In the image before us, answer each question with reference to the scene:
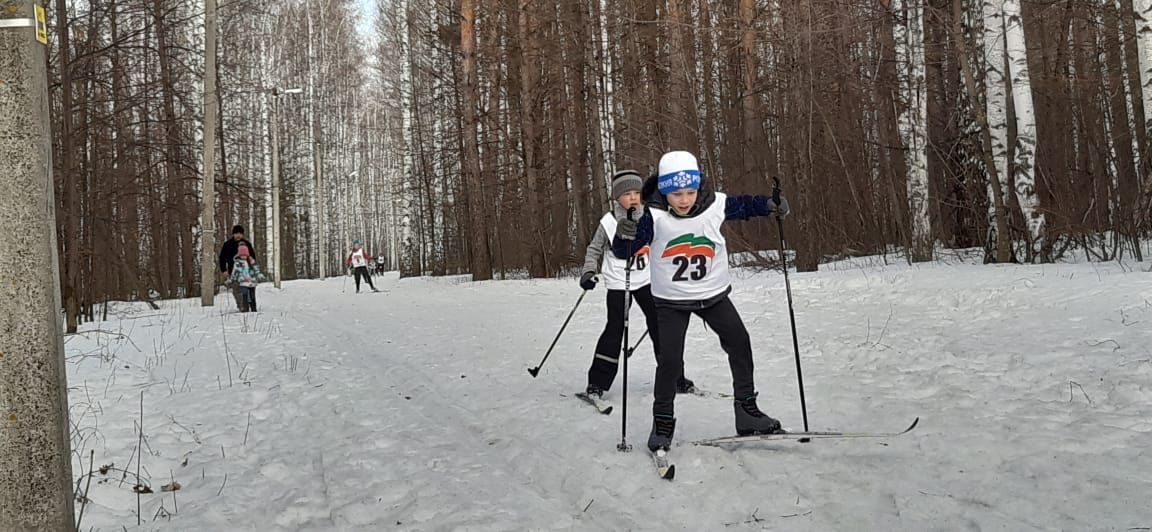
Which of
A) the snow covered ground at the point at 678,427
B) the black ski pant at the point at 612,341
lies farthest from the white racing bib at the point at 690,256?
the black ski pant at the point at 612,341

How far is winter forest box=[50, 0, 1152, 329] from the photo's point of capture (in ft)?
34.5

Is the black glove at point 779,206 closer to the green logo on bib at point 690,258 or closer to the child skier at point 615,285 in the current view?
the green logo on bib at point 690,258

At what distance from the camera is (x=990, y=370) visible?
213 inches

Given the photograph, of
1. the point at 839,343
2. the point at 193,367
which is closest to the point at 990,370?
the point at 839,343

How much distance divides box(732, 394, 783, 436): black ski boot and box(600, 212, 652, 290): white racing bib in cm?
143

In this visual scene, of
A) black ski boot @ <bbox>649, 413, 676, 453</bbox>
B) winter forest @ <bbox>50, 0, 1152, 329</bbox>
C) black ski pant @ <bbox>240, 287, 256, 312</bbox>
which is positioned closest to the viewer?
black ski boot @ <bbox>649, 413, 676, 453</bbox>

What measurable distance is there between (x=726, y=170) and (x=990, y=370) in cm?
1041

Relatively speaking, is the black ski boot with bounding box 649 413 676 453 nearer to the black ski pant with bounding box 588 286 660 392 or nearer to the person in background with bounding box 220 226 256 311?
the black ski pant with bounding box 588 286 660 392

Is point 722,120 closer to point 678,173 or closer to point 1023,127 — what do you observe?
point 1023,127

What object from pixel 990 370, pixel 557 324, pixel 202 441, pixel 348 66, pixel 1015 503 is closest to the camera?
pixel 1015 503

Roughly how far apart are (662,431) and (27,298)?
3.08m

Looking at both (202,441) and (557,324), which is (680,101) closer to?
(557,324)

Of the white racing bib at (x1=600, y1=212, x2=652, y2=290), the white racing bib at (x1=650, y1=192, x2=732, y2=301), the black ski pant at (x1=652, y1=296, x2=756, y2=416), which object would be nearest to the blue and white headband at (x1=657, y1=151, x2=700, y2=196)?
the white racing bib at (x1=650, y1=192, x2=732, y2=301)

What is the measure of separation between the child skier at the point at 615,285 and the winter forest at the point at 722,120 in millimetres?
7155
